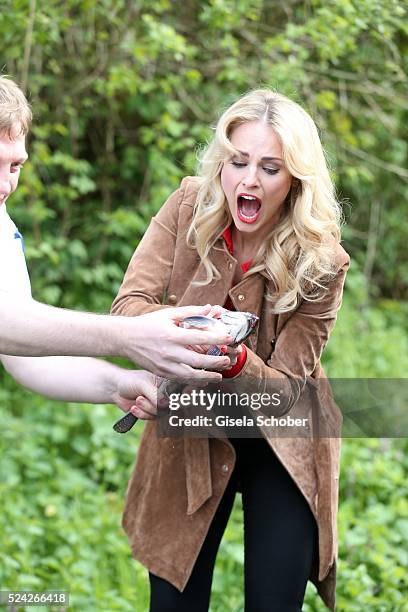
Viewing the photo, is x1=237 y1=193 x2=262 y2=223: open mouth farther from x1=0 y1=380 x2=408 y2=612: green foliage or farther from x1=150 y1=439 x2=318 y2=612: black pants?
x1=0 y1=380 x2=408 y2=612: green foliage

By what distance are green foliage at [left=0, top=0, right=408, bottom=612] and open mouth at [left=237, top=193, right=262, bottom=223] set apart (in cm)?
124

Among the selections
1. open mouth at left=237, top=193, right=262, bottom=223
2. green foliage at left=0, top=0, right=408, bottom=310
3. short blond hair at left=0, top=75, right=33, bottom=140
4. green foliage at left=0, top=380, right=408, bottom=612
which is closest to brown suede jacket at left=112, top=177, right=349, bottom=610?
open mouth at left=237, top=193, right=262, bottom=223

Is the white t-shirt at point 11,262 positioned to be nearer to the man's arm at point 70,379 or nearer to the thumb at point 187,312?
the man's arm at point 70,379

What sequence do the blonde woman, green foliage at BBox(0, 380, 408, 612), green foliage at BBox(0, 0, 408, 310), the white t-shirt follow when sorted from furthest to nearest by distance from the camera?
1. green foliage at BBox(0, 0, 408, 310)
2. green foliage at BBox(0, 380, 408, 612)
3. the blonde woman
4. the white t-shirt

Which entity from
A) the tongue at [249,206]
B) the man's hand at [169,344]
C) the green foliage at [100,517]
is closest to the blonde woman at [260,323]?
the tongue at [249,206]

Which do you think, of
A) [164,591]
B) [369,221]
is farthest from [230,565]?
[369,221]

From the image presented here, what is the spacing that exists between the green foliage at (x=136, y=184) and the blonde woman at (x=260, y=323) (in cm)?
88

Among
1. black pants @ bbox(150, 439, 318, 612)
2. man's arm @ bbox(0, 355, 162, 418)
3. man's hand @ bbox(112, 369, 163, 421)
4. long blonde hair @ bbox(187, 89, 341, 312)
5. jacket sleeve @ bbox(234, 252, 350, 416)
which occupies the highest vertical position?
long blonde hair @ bbox(187, 89, 341, 312)

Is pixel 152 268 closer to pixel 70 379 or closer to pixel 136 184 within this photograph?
pixel 70 379

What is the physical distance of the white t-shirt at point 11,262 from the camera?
264cm

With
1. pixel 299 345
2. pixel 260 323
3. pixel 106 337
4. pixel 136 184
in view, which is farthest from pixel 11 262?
pixel 136 184

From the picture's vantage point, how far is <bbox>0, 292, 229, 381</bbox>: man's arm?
246 centimetres

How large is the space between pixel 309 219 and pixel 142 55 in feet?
8.63

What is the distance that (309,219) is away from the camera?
276 cm
